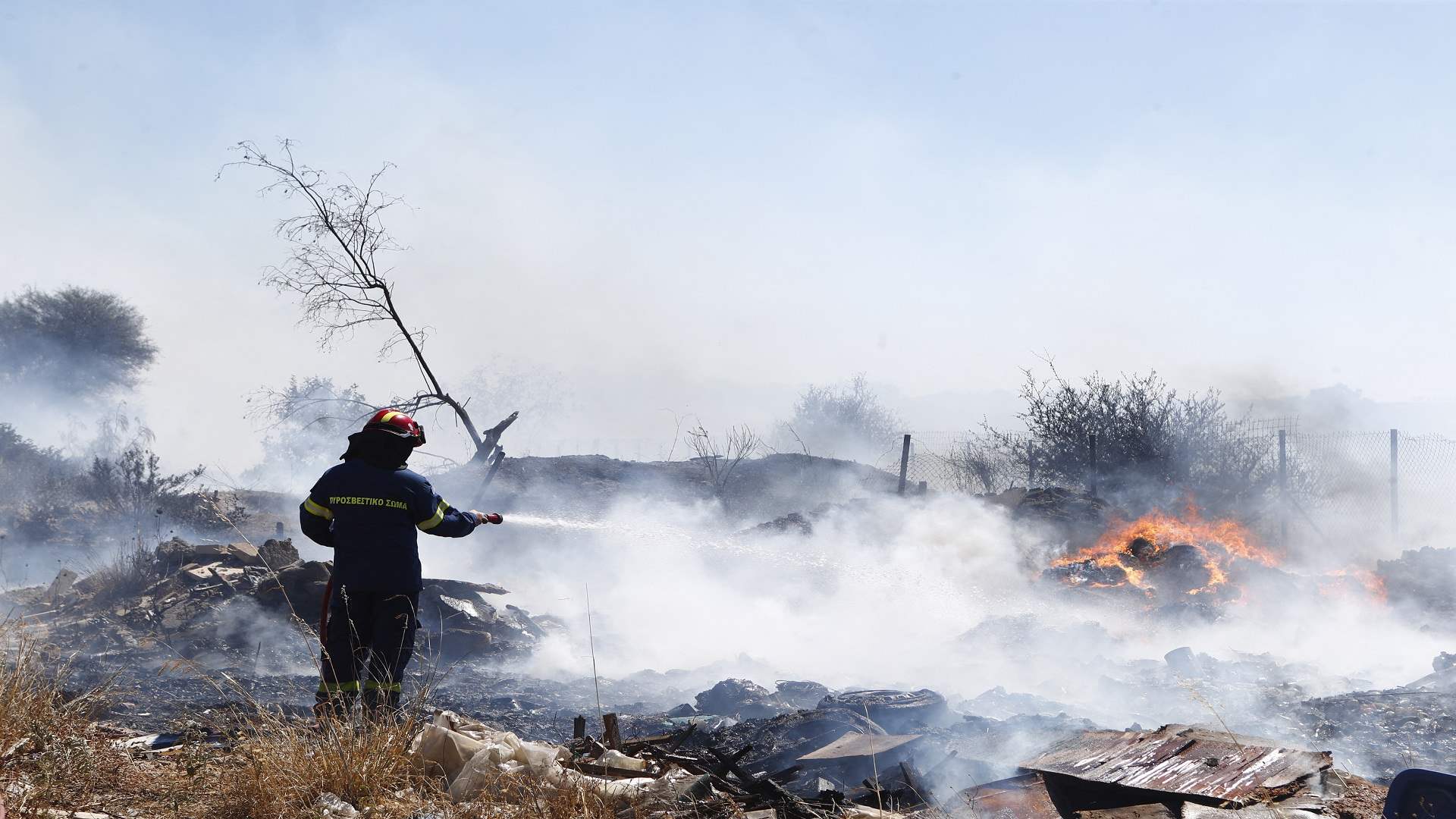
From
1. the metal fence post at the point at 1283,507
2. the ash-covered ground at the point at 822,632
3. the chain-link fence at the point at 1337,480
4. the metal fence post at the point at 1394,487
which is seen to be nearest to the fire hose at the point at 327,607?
the ash-covered ground at the point at 822,632

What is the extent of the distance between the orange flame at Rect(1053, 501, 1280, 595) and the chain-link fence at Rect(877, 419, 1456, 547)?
2.02ft

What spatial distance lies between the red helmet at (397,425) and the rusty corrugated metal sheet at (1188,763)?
12.2 feet

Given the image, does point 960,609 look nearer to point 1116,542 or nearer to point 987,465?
point 1116,542

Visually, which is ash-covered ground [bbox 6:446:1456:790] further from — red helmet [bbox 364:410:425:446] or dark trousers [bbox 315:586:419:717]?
red helmet [bbox 364:410:425:446]

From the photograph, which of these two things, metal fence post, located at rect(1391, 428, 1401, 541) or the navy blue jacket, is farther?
metal fence post, located at rect(1391, 428, 1401, 541)

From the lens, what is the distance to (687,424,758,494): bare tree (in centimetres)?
2062

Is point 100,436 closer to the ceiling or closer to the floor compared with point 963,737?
closer to the ceiling

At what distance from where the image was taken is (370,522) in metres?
5.43

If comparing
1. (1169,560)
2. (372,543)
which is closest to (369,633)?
(372,543)

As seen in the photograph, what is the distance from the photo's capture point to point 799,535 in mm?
16438

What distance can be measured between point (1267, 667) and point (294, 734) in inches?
368

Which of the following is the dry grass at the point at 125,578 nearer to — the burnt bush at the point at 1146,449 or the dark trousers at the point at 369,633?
the dark trousers at the point at 369,633

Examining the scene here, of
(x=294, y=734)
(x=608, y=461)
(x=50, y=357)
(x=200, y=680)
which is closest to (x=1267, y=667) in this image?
(x=294, y=734)

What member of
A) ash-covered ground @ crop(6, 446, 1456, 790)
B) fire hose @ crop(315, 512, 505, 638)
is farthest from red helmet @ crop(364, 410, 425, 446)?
ash-covered ground @ crop(6, 446, 1456, 790)
